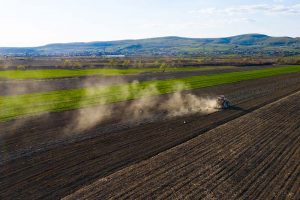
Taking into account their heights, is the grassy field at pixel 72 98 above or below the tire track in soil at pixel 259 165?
below

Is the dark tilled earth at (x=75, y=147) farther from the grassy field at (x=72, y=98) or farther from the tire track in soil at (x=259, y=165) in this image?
the grassy field at (x=72, y=98)

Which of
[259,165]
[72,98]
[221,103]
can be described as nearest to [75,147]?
[259,165]

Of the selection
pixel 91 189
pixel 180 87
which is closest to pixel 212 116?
pixel 91 189

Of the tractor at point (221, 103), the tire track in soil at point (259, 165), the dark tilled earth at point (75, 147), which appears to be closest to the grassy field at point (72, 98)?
the dark tilled earth at point (75, 147)

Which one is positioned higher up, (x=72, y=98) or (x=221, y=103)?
(x=221, y=103)

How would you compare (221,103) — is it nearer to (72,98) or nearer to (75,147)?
(72,98)

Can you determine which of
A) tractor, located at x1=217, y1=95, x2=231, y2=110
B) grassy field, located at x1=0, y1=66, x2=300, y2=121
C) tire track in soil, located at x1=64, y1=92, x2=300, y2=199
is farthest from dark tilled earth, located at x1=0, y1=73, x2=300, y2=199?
grassy field, located at x1=0, y1=66, x2=300, y2=121

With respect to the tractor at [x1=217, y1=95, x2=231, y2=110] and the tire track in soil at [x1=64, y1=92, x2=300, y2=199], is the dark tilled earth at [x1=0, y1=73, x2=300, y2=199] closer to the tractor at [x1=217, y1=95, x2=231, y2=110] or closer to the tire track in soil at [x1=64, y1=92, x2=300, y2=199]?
the tire track in soil at [x1=64, y1=92, x2=300, y2=199]

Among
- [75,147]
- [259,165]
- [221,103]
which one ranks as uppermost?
[259,165]

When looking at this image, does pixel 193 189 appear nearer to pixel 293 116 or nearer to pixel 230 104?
pixel 293 116
